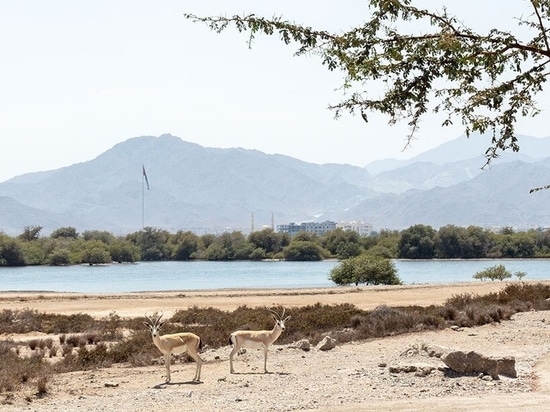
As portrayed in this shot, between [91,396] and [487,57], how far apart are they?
397 inches

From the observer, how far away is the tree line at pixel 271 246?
442 feet

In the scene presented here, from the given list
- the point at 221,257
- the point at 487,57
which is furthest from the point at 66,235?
the point at 487,57

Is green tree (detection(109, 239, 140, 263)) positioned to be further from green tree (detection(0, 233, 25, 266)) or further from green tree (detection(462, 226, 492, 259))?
green tree (detection(462, 226, 492, 259))

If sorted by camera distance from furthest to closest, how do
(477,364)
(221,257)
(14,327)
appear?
1. (221,257)
2. (14,327)
3. (477,364)

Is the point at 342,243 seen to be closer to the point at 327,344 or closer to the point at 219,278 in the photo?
the point at 219,278

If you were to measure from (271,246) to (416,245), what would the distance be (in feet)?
96.9

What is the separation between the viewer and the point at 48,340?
26406 mm

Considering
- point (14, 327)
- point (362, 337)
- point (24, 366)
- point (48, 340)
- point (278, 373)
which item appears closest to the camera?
point (278, 373)

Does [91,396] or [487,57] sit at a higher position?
[487,57]

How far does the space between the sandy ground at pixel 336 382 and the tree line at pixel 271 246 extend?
97132mm

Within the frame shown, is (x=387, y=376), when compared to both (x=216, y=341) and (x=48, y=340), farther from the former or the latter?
(x=48, y=340)

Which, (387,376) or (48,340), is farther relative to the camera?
(48,340)

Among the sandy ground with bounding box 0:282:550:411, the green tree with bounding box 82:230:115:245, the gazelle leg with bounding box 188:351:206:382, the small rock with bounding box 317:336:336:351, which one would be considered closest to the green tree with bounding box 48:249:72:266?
the green tree with bounding box 82:230:115:245

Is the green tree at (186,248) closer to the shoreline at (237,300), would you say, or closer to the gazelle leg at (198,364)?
the shoreline at (237,300)
